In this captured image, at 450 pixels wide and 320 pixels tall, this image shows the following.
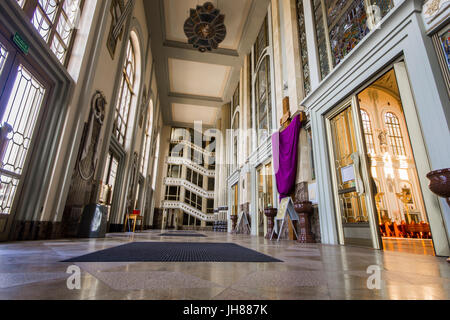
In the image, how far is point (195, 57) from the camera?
11.4 metres

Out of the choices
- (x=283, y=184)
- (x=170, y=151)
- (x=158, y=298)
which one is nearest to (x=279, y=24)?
(x=283, y=184)

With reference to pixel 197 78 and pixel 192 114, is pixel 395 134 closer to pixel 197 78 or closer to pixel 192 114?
pixel 197 78

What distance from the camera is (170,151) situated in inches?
727

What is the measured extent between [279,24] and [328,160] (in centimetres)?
530

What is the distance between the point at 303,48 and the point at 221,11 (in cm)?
531

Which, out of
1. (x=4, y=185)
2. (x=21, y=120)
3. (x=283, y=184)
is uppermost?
(x=21, y=120)

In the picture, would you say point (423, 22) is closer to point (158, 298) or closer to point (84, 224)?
point (158, 298)

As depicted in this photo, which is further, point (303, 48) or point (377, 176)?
point (377, 176)

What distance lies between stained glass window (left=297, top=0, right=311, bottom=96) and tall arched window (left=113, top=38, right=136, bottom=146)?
5360mm

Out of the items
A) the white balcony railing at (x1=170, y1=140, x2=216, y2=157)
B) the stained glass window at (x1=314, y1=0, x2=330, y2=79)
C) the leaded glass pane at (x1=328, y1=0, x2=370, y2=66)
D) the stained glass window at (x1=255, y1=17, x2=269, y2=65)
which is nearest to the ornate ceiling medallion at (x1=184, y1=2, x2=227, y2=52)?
the stained glass window at (x1=255, y1=17, x2=269, y2=65)

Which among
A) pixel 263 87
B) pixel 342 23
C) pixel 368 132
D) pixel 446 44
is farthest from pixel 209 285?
pixel 368 132

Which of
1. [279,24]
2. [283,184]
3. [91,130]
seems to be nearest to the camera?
[91,130]

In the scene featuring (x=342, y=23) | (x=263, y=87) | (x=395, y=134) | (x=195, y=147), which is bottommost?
(x=342, y=23)

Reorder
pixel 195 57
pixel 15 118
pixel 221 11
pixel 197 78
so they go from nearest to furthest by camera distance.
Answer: pixel 15 118, pixel 221 11, pixel 195 57, pixel 197 78
